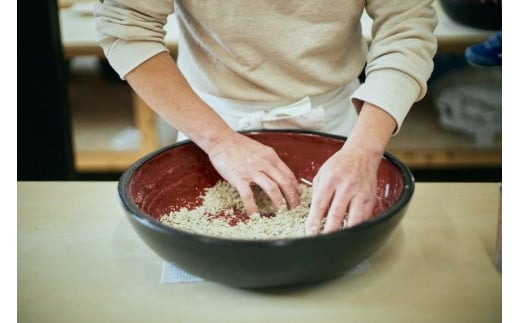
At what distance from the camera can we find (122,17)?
945mm

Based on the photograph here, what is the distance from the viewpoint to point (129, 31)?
0.94m

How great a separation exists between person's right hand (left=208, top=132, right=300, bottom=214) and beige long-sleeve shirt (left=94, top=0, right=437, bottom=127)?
0.16m

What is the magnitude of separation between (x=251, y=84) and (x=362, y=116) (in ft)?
0.87

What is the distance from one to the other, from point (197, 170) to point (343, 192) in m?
0.28

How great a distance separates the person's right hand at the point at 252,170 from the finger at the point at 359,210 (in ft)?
0.40

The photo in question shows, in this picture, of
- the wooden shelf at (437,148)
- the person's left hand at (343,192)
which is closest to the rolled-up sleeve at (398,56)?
the person's left hand at (343,192)

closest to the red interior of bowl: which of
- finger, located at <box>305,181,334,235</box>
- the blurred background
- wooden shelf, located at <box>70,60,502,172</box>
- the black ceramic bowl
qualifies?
the black ceramic bowl

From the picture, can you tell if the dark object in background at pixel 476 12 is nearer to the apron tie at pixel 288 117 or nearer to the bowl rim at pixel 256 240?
the apron tie at pixel 288 117

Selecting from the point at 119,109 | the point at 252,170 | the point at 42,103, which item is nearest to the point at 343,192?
the point at 252,170

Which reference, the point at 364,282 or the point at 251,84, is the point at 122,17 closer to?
the point at 251,84

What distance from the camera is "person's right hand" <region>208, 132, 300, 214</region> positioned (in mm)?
871

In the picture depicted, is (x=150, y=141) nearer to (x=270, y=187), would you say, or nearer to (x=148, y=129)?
(x=148, y=129)

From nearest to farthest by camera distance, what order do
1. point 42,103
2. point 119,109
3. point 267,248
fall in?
point 267,248 → point 42,103 → point 119,109

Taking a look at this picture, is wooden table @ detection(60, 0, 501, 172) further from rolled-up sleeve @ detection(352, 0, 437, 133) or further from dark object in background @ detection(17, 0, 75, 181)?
rolled-up sleeve @ detection(352, 0, 437, 133)
